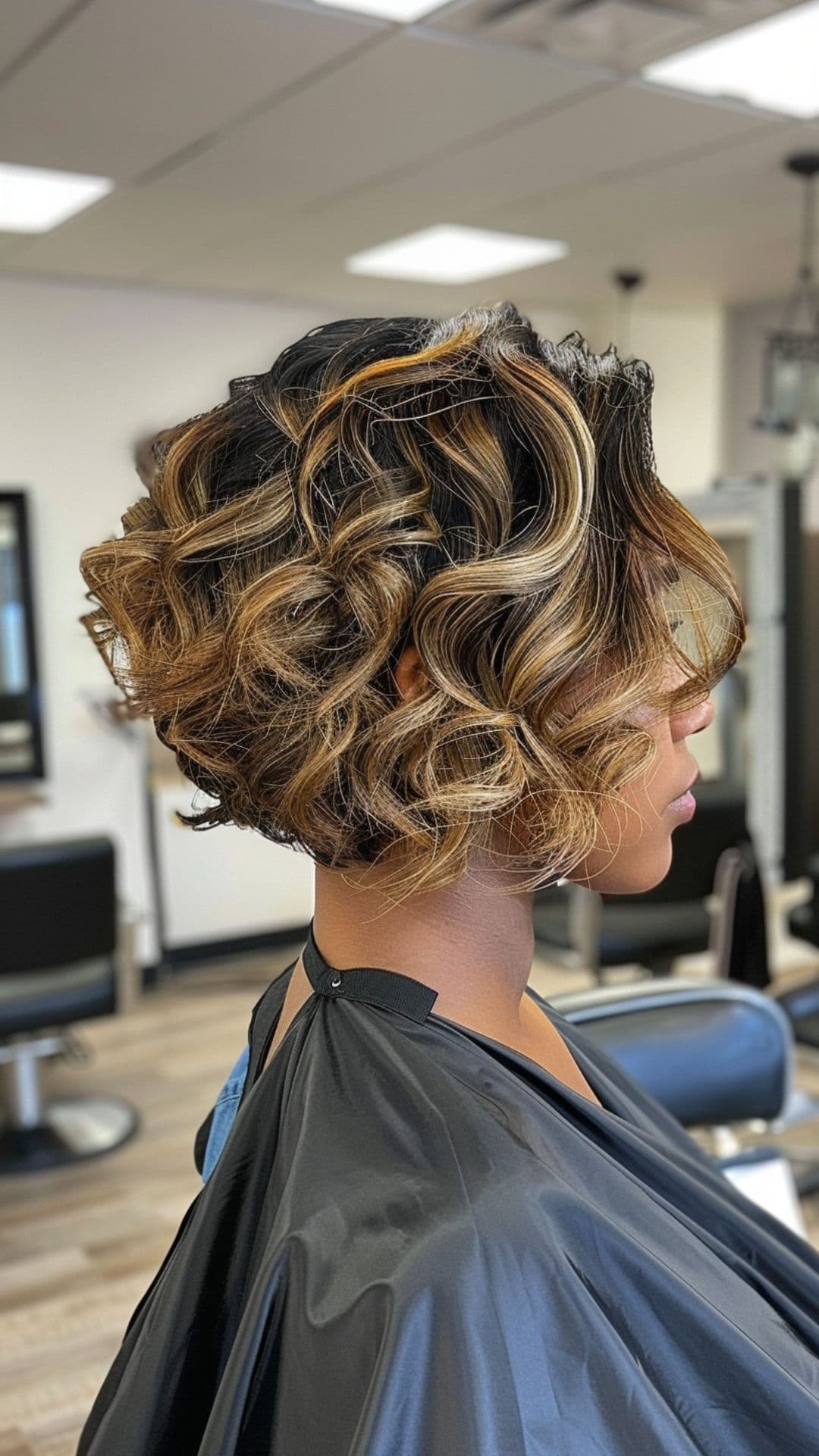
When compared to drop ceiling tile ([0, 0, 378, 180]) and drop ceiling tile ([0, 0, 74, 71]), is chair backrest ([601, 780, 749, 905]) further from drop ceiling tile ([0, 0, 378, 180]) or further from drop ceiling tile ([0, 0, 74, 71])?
drop ceiling tile ([0, 0, 74, 71])

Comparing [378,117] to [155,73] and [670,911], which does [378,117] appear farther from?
[670,911]

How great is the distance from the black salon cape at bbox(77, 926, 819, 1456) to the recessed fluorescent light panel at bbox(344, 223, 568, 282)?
3.27 metres

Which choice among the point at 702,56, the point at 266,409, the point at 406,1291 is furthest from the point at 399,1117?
the point at 702,56

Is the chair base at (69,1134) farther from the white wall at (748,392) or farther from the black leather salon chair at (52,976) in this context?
the white wall at (748,392)

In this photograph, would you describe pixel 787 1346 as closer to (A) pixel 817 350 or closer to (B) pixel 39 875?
(B) pixel 39 875

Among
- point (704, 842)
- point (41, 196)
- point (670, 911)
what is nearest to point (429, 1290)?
point (704, 842)

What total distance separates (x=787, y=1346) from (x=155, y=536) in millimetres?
532

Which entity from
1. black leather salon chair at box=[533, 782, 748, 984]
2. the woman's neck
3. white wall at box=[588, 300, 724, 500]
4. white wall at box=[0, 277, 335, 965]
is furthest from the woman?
white wall at box=[588, 300, 724, 500]

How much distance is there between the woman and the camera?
0.55m

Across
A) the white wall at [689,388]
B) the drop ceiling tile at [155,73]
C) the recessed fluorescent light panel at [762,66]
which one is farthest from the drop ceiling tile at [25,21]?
the white wall at [689,388]

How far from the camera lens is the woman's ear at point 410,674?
2.00 feet

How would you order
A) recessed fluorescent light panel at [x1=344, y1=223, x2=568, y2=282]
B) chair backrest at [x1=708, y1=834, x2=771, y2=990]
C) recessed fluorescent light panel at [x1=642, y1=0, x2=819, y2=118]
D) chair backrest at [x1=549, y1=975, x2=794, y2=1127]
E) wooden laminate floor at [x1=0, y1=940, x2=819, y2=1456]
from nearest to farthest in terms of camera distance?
1. chair backrest at [x1=549, y1=975, x2=794, y2=1127]
2. wooden laminate floor at [x1=0, y1=940, x2=819, y2=1456]
3. recessed fluorescent light panel at [x1=642, y1=0, x2=819, y2=118]
4. chair backrest at [x1=708, y1=834, x2=771, y2=990]
5. recessed fluorescent light panel at [x1=344, y1=223, x2=568, y2=282]

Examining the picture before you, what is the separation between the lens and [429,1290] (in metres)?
0.54

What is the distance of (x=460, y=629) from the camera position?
59 cm
